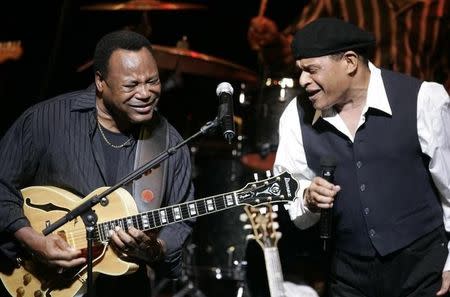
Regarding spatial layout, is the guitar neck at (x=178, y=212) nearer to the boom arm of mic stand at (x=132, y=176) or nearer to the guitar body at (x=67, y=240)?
the guitar body at (x=67, y=240)

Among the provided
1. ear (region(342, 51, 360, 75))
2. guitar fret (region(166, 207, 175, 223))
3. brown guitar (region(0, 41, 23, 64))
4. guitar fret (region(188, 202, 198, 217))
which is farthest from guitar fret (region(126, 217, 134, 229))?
brown guitar (region(0, 41, 23, 64))

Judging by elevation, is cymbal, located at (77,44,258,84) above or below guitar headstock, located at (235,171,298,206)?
above

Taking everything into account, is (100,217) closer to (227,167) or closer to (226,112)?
(226,112)

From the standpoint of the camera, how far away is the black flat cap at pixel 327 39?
181 inches

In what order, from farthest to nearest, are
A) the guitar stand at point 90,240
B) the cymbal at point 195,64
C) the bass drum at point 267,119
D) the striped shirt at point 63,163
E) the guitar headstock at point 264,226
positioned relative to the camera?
1. the cymbal at point 195,64
2. the bass drum at point 267,119
3. the guitar headstock at point 264,226
4. the striped shirt at point 63,163
5. the guitar stand at point 90,240

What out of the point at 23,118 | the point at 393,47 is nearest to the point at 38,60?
the point at 393,47

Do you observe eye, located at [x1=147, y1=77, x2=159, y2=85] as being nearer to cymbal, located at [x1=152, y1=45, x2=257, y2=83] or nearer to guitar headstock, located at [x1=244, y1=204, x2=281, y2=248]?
guitar headstock, located at [x1=244, y1=204, x2=281, y2=248]

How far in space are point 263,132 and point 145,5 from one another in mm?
1557

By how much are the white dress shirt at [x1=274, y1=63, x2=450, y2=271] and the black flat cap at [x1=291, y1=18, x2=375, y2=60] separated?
0.20 m

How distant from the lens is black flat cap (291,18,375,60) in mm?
4598

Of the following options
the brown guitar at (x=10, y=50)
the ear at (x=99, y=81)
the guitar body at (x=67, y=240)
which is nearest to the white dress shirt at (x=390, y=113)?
the guitar body at (x=67, y=240)

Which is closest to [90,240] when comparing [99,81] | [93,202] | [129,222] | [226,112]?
[93,202]

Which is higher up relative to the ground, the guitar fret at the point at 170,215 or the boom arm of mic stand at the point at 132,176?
the boom arm of mic stand at the point at 132,176

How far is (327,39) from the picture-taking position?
460 centimetres
